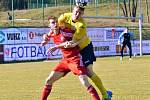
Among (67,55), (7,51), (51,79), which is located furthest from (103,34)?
A: (67,55)

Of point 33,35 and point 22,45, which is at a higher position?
point 33,35

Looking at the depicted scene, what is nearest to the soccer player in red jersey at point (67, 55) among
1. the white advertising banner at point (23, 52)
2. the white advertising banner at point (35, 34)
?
the white advertising banner at point (23, 52)

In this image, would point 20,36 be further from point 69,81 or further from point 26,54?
point 69,81

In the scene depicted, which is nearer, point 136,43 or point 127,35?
point 127,35

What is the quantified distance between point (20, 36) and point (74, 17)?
2215cm

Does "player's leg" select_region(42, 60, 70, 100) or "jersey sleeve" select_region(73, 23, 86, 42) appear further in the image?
"player's leg" select_region(42, 60, 70, 100)

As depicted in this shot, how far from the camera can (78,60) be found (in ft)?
37.0

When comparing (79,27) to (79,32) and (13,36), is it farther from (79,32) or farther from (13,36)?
(13,36)

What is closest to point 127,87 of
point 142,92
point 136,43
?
point 142,92

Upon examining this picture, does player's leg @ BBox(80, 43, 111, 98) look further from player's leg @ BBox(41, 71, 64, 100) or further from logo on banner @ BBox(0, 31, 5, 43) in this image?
logo on banner @ BBox(0, 31, 5, 43)

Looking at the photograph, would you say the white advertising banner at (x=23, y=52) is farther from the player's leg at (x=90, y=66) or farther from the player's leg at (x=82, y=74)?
the player's leg at (x=82, y=74)

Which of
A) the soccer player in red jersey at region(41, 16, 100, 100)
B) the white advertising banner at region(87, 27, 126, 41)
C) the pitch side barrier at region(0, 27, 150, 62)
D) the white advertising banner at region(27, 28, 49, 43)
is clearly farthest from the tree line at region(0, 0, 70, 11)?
the soccer player in red jersey at region(41, 16, 100, 100)

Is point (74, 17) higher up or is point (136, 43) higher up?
point (74, 17)

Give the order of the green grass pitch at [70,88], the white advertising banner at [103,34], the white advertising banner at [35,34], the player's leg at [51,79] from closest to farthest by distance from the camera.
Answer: the player's leg at [51,79] < the green grass pitch at [70,88] < the white advertising banner at [35,34] < the white advertising banner at [103,34]
